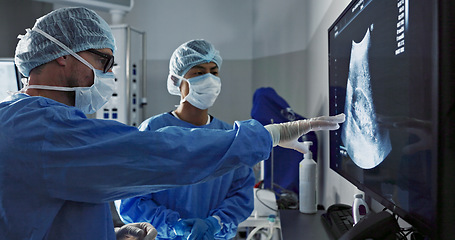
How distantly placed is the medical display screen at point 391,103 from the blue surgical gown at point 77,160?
34 cm

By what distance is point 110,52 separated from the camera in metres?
1.19

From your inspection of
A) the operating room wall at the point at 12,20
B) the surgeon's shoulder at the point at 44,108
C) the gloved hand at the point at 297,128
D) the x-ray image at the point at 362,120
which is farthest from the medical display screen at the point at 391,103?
the operating room wall at the point at 12,20

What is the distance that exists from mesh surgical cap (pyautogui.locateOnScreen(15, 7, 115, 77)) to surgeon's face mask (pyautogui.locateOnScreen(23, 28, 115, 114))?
0.06 feet

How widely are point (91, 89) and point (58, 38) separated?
175 millimetres

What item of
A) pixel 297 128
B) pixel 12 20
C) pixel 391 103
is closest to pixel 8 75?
pixel 12 20

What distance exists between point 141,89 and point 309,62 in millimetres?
1851

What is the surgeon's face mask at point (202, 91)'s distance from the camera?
1831mm

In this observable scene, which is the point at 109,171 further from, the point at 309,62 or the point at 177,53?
the point at 309,62

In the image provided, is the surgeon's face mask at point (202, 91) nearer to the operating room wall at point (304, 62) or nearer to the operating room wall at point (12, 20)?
the operating room wall at point (304, 62)

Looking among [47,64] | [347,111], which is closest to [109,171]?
[47,64]

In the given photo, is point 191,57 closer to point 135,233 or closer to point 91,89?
point 91,89

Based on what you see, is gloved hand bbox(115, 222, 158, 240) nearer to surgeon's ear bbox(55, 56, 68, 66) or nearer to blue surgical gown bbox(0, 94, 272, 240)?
blue surgical gown bbox(0, 94, 272, 240)

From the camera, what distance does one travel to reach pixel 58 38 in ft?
3.51

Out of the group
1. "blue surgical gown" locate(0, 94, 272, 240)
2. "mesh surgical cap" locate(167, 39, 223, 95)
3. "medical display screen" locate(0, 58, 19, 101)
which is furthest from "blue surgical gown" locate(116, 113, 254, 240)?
"medical display screen" locate(0, 58, 19, 101)
